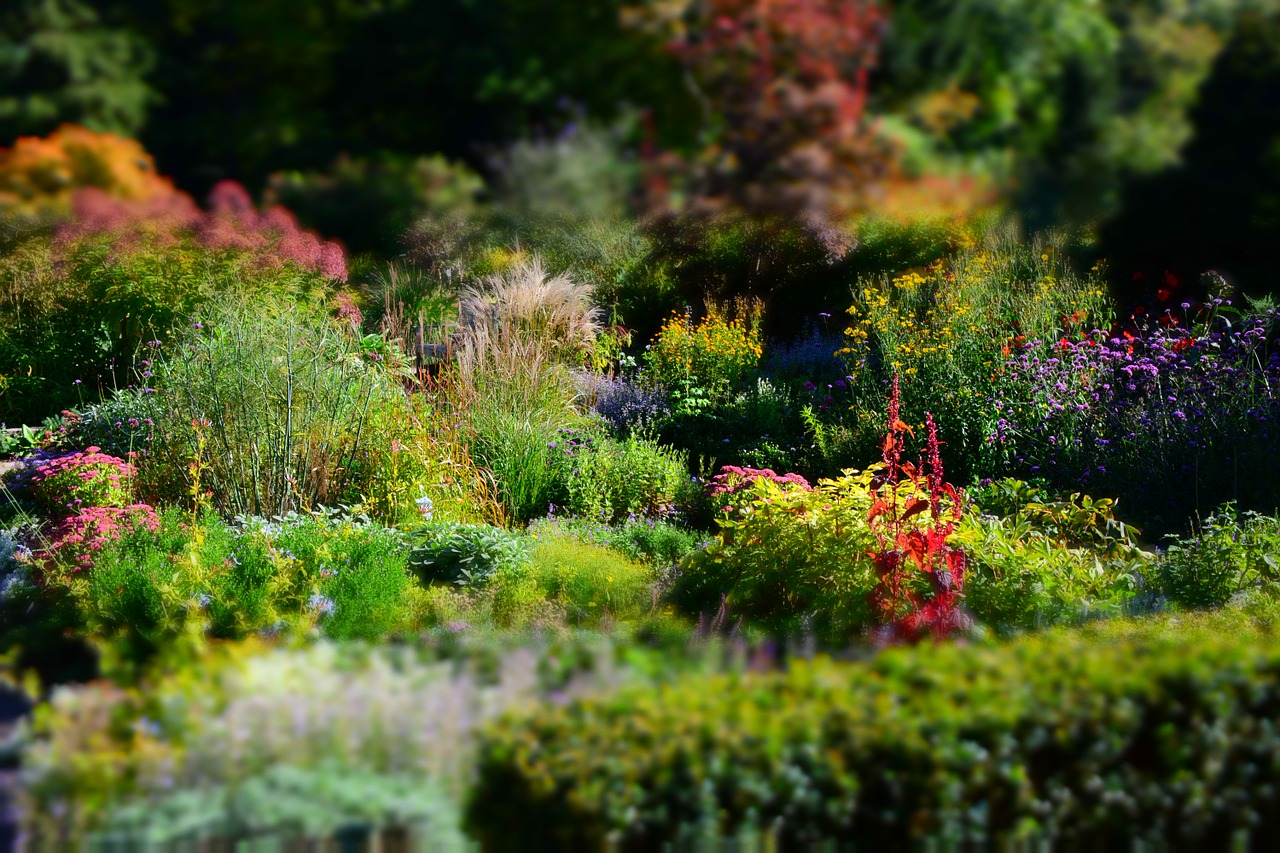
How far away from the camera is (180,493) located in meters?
6.25

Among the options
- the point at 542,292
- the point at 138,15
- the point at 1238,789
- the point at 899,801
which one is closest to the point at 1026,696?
the point at 899,801

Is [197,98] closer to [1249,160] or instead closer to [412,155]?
[412,155]

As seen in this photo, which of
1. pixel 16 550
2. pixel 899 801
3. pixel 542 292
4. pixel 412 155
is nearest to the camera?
pixel 899 801

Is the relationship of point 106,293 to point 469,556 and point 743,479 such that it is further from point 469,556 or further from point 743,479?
point 743,479

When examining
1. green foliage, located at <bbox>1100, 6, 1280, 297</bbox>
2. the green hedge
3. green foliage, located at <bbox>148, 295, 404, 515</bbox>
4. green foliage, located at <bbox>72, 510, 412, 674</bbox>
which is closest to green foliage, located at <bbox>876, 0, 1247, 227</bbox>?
green foliage, located at <bbox>1100, 6, 1280, 297</bbox>

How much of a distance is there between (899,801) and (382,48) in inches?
114

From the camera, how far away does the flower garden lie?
254 cm

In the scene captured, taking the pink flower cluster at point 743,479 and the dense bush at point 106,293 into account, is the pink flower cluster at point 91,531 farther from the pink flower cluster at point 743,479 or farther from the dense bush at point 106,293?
the pink flower cluster at point 743,479

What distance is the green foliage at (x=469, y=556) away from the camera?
527 centimetres

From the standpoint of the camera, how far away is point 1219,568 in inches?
191

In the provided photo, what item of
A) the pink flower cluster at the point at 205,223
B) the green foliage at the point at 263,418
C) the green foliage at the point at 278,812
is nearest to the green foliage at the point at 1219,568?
the green foliage at the point at 278,812

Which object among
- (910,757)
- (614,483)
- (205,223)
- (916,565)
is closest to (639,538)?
(614,483)

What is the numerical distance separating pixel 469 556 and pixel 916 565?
7.56 ft

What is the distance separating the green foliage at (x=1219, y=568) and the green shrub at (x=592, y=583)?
2612 mm
